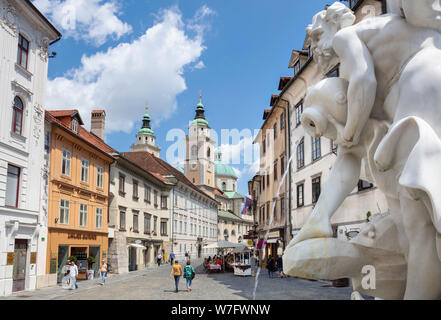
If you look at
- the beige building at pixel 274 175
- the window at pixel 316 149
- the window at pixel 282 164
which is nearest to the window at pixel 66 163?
the beige building at pixel 274 175

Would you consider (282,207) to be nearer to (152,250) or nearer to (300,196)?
(300,196)

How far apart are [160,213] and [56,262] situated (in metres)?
23.5

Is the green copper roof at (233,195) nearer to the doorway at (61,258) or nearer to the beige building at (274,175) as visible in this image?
the beige building at (274,175)

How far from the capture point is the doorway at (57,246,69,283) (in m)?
23.6

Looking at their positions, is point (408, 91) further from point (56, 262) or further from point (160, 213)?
point (160, 213)

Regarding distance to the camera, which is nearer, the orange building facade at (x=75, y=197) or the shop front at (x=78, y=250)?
the shop front at (x=78, y=250)

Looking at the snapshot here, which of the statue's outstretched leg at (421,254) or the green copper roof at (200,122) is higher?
the green copper roof at (200,122)

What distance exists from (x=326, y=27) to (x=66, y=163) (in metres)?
23.0

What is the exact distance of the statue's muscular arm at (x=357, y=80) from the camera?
3.50 metres

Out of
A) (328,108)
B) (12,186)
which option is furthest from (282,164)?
(328,108)

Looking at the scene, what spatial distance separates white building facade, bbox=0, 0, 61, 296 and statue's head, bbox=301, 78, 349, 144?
17302mm

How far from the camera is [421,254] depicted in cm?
317

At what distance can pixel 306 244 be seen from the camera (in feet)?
11.6

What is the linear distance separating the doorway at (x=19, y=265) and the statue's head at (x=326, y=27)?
18652 millimetres
